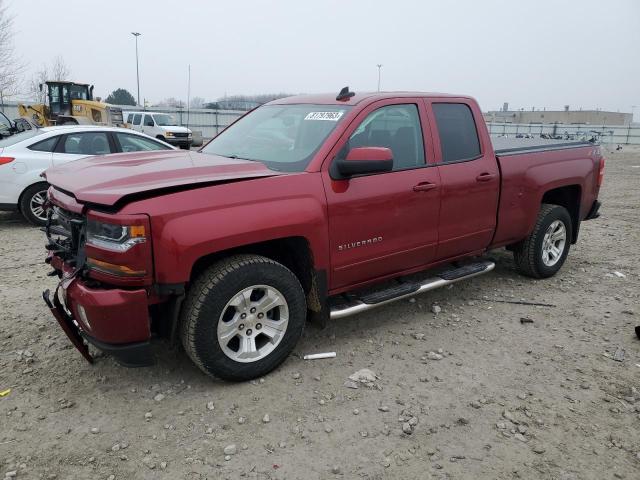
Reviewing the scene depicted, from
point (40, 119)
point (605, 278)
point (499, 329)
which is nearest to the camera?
point (499, 329)

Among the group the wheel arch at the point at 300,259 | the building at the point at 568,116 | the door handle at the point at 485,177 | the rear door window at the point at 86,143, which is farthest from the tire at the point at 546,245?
the building at the point at 568,116

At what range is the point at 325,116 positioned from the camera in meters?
3.83

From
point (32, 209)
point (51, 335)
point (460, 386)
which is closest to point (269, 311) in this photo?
point (460, 386)

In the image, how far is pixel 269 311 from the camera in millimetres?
3395

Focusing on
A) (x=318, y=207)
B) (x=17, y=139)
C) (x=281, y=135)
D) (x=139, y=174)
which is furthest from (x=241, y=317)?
(x=17, y=139)

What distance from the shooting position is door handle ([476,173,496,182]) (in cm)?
441

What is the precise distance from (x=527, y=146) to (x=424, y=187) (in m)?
2.00

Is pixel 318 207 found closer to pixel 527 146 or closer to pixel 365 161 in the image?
pixel 365 161

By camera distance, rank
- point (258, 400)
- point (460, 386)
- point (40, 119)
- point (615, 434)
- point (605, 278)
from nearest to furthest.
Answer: point (615, 434) < point (258, 400) < point (460, 386) < point (605, 278) < point (40, 119)

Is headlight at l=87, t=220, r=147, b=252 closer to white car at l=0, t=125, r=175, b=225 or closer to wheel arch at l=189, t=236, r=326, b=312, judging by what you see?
wheel arch at l=189, t=236, r=326, b=312

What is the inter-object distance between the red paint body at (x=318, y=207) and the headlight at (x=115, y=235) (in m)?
0.05

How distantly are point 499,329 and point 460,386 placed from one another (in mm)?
1094

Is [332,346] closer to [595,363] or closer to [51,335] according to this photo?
[595,363]

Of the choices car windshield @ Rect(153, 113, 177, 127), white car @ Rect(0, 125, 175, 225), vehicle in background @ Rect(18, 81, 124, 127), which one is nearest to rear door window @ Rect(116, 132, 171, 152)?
white car @ Rect(0, 125, 175, 225)
